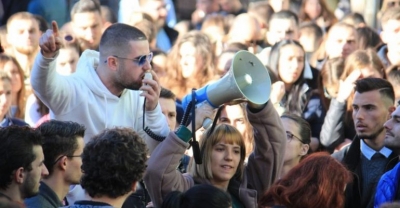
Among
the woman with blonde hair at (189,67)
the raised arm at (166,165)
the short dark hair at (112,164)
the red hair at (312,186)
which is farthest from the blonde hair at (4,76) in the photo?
the short dark hair at (112,164)

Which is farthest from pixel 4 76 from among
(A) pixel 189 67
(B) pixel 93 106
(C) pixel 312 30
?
(C) pixel 312 30

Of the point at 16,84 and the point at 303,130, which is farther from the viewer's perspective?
the point at 16,84

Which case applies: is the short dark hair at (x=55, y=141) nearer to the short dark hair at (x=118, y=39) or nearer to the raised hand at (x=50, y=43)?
the raised hand at (x=50, y=43)

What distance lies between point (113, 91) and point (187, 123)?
0.75 m

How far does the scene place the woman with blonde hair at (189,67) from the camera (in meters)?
10.6

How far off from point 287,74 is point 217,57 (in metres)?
1.13

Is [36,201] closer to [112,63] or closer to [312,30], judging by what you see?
[112,63]

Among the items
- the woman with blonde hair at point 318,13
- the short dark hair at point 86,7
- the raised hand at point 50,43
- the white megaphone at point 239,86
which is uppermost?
the raised hand at point 50,43

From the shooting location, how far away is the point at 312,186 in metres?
6.16

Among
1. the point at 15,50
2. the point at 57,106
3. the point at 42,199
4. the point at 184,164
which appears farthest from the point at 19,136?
the point at 15,50

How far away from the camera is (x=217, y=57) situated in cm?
1138

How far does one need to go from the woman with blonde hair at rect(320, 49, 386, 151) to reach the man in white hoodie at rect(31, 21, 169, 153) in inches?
106

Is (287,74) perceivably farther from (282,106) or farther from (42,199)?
(42,199)

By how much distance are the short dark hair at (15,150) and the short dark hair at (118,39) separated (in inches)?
60.3
